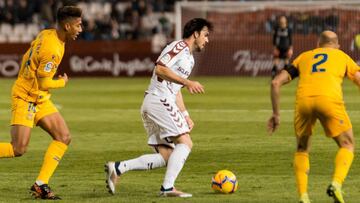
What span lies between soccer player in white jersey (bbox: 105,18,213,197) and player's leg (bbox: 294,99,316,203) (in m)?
1.34

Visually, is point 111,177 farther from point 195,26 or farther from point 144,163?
point 195,26

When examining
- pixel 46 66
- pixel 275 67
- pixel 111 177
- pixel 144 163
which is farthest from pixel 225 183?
pixel 275 67

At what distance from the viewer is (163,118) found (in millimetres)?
10164

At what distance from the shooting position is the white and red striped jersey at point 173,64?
1011cm

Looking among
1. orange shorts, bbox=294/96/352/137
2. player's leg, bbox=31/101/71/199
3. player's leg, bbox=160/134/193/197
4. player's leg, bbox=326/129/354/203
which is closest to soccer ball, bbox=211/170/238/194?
player's leg, bbox=160/134/193/197

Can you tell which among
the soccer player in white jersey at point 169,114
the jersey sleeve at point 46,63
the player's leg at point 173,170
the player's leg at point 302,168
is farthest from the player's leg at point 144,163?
the player's leg at point 302,168

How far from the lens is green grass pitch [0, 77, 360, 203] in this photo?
1054 centimetres

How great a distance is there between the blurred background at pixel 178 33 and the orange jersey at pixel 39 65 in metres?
23.5

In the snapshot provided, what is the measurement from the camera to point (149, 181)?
11.5 m

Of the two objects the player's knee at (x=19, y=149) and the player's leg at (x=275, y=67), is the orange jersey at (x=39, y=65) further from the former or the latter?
the player's leg at (x=275, y=67)

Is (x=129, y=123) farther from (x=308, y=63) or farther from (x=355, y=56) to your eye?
(x=355, y=56)

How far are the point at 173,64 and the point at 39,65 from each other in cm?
143

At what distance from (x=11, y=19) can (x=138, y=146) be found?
80.5 feet

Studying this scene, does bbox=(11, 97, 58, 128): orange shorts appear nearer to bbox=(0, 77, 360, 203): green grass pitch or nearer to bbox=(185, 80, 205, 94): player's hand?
bbox=(0, 77, 360, 203): green grass pitch
